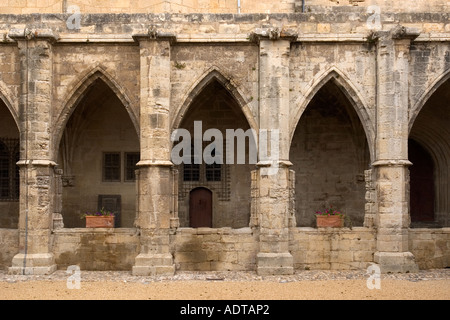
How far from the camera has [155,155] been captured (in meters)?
11.6

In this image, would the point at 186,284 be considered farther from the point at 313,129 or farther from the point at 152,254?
the point at 313,129

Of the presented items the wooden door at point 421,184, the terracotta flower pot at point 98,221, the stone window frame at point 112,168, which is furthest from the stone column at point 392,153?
the stone window frame at point 112,168

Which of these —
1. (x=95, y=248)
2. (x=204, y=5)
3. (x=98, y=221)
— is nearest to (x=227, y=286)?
(x=95, y=248)

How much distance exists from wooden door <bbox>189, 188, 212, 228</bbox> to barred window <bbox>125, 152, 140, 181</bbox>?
64.9 inches

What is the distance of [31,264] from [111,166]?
4.18 m

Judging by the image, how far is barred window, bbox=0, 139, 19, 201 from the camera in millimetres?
15047

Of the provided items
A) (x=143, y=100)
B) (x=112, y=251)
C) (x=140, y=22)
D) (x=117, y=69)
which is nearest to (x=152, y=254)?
(x=112, y=251)

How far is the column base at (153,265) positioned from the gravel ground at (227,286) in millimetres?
178

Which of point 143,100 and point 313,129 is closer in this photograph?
point 143,100

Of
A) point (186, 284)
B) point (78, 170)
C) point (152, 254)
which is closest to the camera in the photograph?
point (186, 284)

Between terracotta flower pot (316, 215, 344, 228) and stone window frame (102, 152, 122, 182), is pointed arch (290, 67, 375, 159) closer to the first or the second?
terracotta flower pot (316, 215, 344, 228)

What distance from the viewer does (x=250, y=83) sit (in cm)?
1205

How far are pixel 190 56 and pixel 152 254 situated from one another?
13.9 feet

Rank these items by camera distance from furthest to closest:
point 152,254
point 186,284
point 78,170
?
point 78,170, point 152,254, point 186,284
